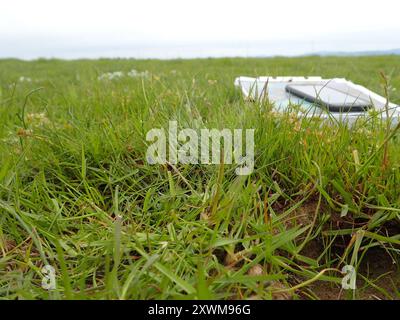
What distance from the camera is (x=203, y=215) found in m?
1.28

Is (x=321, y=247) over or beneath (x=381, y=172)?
beneath

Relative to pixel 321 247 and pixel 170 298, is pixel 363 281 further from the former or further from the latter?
pixel 170 298

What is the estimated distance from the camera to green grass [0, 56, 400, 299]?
1.08 meters

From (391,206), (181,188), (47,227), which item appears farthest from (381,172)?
(47,227)

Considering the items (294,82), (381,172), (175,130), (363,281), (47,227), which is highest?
(294,82)

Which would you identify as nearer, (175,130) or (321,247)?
(321,247)

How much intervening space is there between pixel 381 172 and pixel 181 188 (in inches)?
28.9

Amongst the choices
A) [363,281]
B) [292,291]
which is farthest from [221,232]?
[363,281]

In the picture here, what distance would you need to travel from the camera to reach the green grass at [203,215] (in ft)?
3.54

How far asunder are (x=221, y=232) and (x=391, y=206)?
62 centimetres

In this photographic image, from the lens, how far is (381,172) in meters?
1.41

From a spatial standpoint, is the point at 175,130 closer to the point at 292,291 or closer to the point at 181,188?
the point at 181,188
